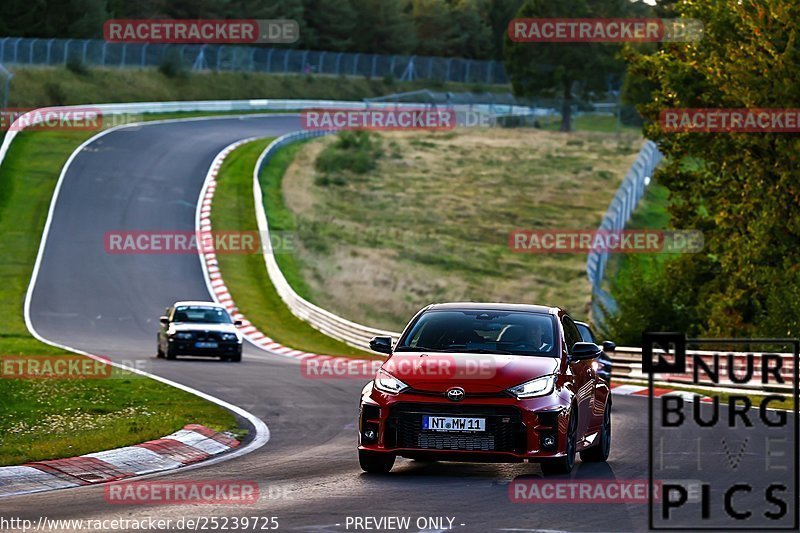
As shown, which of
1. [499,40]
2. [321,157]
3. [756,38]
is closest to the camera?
[756,38]

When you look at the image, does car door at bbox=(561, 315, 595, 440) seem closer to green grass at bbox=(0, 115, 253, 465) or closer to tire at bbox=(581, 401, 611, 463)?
tire at bbox=(581, 401, 611, 463)

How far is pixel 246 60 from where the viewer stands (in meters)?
100

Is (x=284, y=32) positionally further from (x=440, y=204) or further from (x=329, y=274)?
(x=329, y=274)

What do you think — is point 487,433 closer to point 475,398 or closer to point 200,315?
point 475,398

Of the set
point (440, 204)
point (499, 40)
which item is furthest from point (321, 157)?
point (499, 40)

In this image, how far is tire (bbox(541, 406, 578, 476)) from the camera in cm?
1290

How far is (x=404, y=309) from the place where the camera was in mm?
45000

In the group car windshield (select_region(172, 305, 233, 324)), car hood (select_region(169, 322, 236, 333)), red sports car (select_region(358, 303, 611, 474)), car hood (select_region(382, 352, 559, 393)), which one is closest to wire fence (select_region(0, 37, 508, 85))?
car windshield (select_region(172, 305, 233, 324))

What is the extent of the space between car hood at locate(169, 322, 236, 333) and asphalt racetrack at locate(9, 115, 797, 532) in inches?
28.3

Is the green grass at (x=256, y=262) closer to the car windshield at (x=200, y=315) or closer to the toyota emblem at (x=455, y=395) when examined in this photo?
the car windshield at (x=200, y=315)

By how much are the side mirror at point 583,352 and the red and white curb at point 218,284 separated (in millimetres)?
19477

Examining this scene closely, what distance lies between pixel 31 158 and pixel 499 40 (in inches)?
3328

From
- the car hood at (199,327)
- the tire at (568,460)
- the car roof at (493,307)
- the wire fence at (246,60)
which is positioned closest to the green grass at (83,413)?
the car hood at (199,327)

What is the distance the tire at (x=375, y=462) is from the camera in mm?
13000
